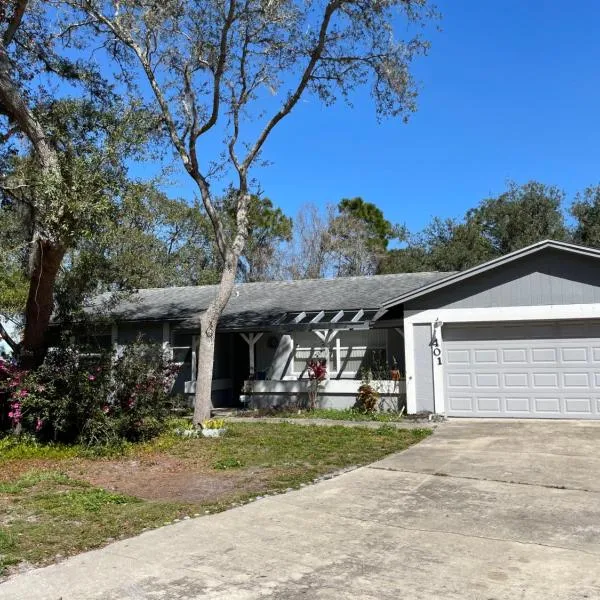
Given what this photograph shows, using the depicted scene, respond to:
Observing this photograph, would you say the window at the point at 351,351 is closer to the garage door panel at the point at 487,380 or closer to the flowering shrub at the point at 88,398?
the garage door panel at the point at 487,380

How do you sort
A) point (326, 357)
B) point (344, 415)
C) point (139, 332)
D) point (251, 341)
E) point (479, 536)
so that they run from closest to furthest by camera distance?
point (479, 536) < point (344, 415) < point (326, 357) < point (251, 341) < point (139, 332)

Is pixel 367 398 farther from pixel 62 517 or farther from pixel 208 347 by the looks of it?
pixel 62 517

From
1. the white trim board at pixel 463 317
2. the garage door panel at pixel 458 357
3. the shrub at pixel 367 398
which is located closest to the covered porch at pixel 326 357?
the shrub at pixel 367 398

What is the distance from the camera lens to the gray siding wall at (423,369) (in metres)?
14.9

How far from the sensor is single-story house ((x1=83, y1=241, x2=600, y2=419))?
45.5 feet

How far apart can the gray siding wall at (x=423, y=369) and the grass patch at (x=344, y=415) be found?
2.19 ft

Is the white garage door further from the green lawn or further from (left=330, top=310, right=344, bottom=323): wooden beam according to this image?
(left=330, top=310, right=344, bottom=323): wooden beam

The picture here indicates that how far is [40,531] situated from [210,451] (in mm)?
4820

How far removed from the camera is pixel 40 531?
612cm

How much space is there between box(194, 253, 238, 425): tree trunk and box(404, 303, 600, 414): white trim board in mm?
4503

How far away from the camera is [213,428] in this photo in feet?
41.3

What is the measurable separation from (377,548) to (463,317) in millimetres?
9938

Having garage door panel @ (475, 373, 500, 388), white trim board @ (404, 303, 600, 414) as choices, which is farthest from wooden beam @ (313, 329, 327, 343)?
garage door panel @ (475, 373, 500, 388)

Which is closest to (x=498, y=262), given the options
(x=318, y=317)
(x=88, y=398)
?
(x=318, y=317)
